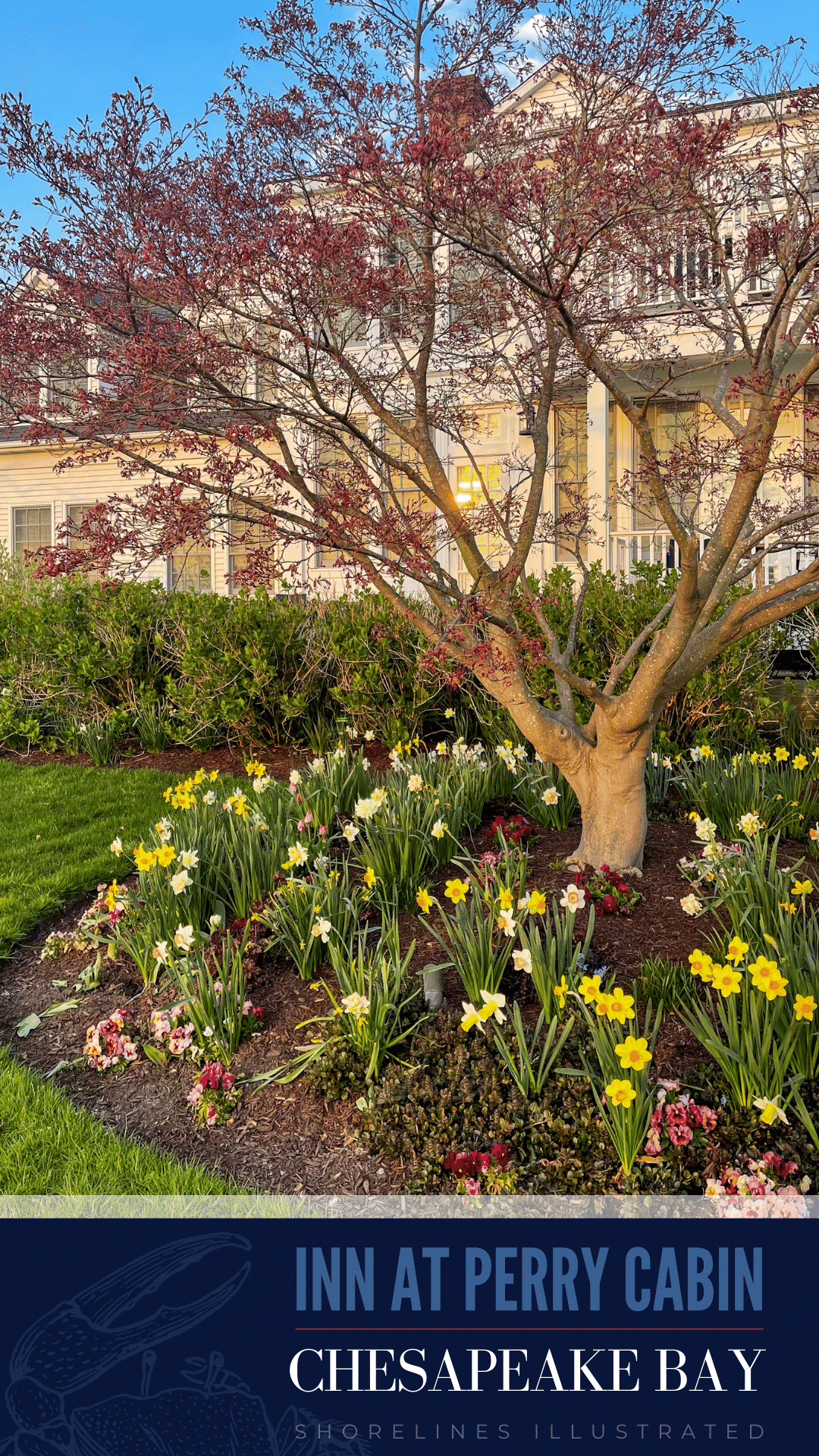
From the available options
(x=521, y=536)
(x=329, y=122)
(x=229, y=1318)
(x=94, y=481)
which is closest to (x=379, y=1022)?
(x=229, y=1318)

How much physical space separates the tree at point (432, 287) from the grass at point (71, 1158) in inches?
75.7

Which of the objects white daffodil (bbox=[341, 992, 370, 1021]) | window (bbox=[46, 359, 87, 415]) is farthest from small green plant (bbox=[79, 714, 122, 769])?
white daffodil (bbox=[341, 992, 370, 1021])

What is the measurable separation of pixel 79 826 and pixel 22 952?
5.21ft

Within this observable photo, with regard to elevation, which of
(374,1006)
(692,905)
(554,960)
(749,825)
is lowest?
(374,1006)

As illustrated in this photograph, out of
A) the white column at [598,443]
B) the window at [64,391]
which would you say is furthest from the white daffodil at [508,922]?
the white column at [598,443]

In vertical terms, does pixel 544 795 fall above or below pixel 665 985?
above

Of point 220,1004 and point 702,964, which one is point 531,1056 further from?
point 220,1004

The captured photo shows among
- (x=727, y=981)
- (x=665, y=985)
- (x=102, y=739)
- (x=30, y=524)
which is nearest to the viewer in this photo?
(x=727, y=981)

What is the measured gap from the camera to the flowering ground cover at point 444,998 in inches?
106

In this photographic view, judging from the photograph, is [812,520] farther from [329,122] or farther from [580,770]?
[329,122]

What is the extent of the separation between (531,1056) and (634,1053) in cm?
45

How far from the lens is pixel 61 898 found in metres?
5.09

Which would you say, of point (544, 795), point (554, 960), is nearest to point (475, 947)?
point (554, 960)

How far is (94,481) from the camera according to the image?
1709 centimetres
